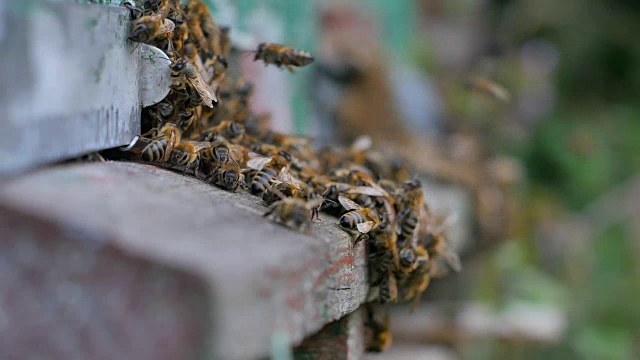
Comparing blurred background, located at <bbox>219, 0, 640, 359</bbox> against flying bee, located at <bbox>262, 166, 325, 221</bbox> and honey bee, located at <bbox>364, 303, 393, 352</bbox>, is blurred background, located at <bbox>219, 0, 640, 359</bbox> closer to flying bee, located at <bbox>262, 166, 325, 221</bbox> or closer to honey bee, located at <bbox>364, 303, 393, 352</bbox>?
honey bee, located at <bbox>364, 303, 393, 352</bbox>

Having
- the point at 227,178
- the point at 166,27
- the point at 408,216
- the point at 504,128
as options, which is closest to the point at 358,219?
the point at 227,178

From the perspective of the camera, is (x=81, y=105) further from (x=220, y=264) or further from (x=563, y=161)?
(x=563, y=161)

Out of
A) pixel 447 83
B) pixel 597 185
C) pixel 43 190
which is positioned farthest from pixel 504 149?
pixel 43 190

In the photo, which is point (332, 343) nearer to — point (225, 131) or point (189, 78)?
point (225, 131)

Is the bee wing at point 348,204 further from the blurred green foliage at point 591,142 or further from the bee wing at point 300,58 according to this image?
the blurred green foliage at point 591,142

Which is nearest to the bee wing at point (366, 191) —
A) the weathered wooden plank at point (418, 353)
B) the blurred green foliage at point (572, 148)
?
the weathered wooden plank at point (418, 353)
